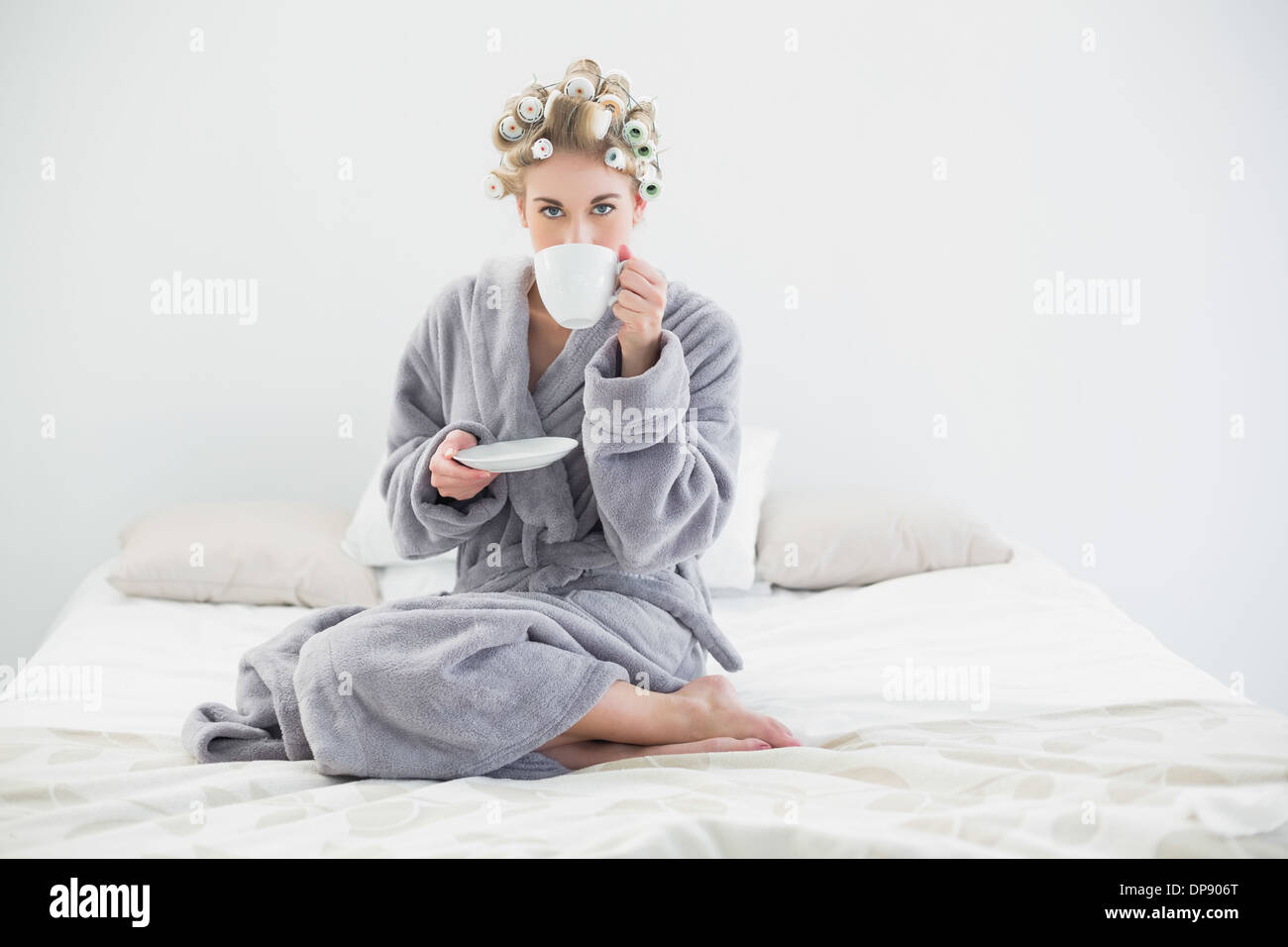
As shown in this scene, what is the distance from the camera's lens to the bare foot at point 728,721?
→ 1409 mm

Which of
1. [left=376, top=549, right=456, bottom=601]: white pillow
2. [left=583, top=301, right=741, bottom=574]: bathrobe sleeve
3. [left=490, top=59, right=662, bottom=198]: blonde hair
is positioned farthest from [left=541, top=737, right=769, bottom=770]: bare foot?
[left=376, top=549, right=456, bottom=601]: white pillow

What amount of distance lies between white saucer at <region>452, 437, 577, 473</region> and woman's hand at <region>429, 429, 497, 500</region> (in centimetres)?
2

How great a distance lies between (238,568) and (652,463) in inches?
47.4

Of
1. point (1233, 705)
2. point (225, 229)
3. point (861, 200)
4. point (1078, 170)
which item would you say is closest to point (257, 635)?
point (225, 229)

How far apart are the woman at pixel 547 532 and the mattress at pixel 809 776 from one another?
6cm

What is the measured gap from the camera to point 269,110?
9.10 ft

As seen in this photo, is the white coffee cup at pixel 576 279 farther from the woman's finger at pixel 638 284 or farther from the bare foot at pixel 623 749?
the bare foot at pixel 623 749

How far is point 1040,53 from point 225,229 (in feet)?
7.08

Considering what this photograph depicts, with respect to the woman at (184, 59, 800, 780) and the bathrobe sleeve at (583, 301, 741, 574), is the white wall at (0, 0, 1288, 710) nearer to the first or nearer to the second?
the woman at (184, 59, 800, 780)

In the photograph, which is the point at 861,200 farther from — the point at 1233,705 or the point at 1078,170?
the point at 1233,705

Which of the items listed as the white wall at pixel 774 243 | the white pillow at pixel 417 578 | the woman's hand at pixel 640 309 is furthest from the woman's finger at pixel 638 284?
the white wall at pixel 774 243

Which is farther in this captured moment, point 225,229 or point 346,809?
point 225,229

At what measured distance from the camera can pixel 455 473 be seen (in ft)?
4.71

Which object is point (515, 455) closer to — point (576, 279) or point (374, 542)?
point (576, 279)
